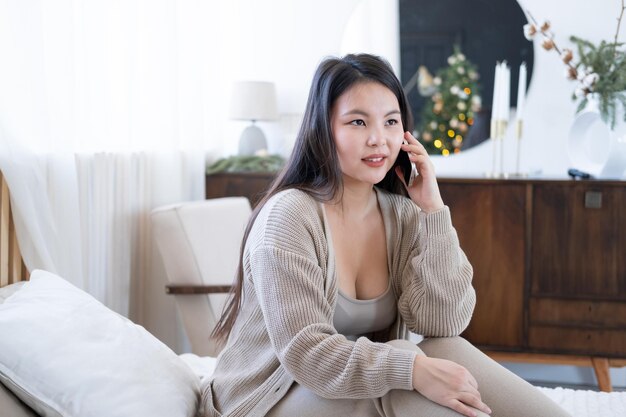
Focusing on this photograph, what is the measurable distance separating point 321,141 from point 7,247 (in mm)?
926

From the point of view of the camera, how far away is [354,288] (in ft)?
6.09

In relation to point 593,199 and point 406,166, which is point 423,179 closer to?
point 406,166

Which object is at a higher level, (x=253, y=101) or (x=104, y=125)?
(x=253, y=101)

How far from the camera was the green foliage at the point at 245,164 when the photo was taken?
367 cm

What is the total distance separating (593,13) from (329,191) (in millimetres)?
2538

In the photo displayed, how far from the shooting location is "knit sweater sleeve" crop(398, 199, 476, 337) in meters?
1.80

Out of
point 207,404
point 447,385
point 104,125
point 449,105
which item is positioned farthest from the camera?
point 449,105

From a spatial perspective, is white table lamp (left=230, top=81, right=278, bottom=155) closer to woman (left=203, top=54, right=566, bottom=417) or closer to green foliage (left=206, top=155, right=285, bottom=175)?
green foliage (left=206, top=155, right=285, bottom=175)

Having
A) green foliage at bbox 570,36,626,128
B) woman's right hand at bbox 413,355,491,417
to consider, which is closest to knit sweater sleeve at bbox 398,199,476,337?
woman's right hand at bbox 413,355,491,417

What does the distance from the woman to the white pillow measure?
138 mm

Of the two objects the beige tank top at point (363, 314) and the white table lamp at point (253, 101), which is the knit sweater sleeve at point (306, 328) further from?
the white table lamp at point (253, 101)

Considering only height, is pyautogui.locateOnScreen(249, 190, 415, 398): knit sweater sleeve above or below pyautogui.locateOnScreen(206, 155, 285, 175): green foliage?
below

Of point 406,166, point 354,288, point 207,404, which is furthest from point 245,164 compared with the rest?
point 207,404

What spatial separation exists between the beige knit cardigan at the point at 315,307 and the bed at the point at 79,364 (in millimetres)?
132
